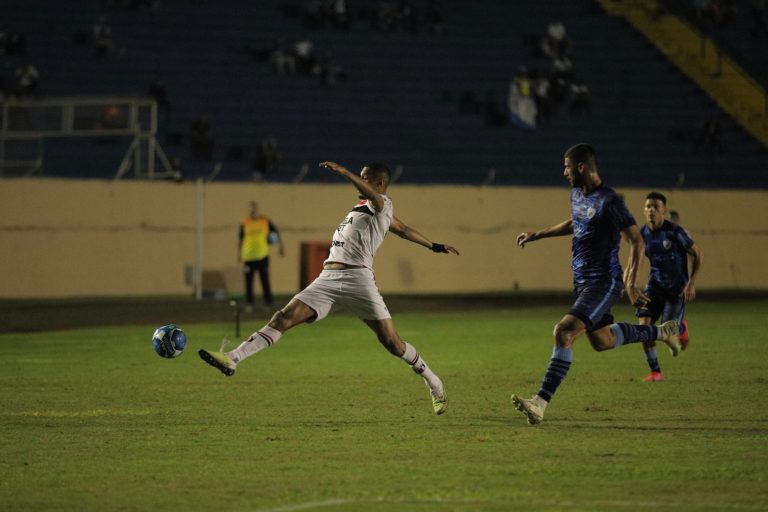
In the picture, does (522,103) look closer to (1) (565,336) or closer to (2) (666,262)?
(2) (666,262)

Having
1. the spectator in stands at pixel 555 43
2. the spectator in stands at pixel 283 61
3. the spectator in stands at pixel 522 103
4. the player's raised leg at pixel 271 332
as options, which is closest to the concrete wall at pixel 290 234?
the spectator in stands at pixel 522 103

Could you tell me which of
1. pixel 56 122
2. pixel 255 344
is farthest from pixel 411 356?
pixel 56 122

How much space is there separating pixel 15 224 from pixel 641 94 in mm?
21876

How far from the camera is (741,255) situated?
39594 millimetres

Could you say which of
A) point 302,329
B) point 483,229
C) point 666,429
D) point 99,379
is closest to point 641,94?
point 483,229

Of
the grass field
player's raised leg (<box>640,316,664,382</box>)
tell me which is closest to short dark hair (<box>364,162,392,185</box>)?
the grass field

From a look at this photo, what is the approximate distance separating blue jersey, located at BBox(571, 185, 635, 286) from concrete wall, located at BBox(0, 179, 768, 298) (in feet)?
73.7

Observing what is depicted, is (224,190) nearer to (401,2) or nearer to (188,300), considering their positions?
(188,300)

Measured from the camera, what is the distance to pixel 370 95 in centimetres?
4191

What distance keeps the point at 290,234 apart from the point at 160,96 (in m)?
6.17

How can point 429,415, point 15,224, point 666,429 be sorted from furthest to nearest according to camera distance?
point 15,224
point 429,415
point 666,429

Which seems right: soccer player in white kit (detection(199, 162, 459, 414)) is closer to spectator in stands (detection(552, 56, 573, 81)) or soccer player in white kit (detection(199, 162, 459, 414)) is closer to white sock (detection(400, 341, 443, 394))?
white sock (detection(400, 341, 443, 394))

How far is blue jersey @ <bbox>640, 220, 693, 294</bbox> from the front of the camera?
15680 millimetres

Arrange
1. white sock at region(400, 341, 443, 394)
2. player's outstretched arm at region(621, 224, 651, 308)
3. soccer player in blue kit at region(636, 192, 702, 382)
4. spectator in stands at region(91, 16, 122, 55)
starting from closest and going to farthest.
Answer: player's outstretched arm at region(621, 224, 651, 308) < white sock at region(400, 341, 443, 394) < soccer player in blue kit at region(636, 192, 702, 382) < spectator in stands at region(91, 16, 122, 55)
